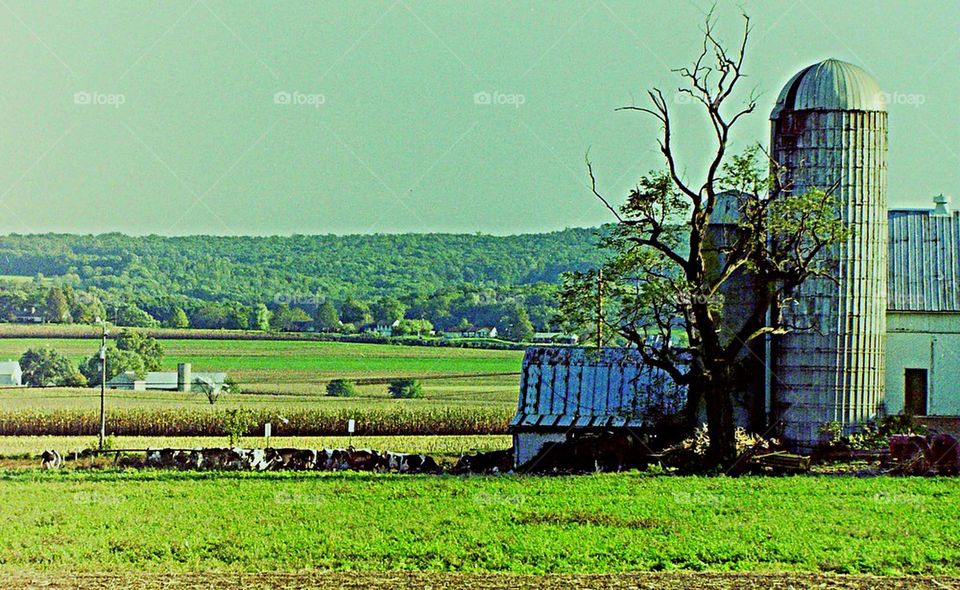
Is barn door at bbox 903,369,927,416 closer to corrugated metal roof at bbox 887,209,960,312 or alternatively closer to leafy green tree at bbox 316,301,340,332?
corrugated metal roof at bbox 887,209,960,312

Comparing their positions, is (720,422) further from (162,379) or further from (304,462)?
(162,379)

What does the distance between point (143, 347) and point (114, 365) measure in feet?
23.5

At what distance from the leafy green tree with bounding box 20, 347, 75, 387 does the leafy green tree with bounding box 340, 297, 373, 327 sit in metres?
31.8

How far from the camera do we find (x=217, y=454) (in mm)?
36938

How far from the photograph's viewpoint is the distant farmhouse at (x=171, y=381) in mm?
76812

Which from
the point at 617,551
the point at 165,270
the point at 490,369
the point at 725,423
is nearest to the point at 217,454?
the point at 725,423

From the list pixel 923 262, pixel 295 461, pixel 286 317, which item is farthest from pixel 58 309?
pixel 923 262

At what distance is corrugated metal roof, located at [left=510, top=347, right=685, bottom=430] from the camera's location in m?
37.1

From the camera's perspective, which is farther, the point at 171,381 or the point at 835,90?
the point at 171,381

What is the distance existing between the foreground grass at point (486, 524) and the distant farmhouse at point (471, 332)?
247 ft

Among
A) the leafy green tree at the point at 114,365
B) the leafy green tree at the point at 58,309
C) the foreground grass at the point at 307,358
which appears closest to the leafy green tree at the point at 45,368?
the leafy green tree at the point at 114,365

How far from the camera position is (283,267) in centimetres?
13988

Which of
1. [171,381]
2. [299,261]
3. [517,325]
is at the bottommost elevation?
[171,381]

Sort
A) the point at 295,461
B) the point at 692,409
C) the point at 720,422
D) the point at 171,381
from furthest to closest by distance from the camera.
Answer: the point at 171,381 → the point at 295,461 → the point at 692,409 → the point at 720,422
